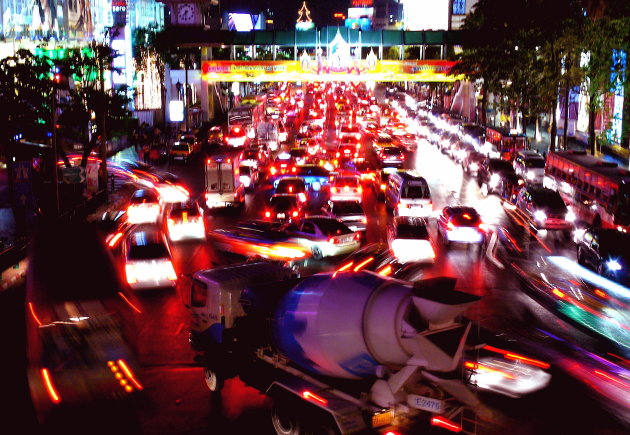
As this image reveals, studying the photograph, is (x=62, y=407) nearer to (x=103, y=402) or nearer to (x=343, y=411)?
(x=103, y=402)

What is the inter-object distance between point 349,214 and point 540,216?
7.52 meters

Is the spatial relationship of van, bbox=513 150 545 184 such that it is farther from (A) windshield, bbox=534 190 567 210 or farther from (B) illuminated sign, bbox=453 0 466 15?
(B) illuminated sign, bbox=453 0 466 15

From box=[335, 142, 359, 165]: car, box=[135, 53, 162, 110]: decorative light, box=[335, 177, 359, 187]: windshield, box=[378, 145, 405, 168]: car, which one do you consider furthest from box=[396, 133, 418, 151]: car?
box=[135, 53, 162, 110]: decorative light

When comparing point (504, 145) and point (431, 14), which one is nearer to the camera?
point (504, 145)

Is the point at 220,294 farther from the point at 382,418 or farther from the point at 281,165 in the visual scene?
the point at 281,165

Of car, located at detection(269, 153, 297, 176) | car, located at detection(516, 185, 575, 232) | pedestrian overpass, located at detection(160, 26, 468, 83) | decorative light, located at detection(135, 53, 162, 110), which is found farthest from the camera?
decorative light, located at detection(135, 53, 162, 110)

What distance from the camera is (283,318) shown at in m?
10.9

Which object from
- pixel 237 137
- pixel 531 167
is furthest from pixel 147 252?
pixel 237 137

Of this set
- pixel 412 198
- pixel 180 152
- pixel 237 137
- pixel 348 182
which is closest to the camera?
pixel 412 198

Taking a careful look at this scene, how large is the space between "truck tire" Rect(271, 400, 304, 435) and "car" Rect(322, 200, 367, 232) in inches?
658

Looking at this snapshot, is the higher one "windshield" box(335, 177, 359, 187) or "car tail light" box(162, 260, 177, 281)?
"windshield" box(335, 177, 359, 187)

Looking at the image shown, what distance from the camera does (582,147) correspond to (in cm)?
5884

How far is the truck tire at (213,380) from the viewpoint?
12.6 meters

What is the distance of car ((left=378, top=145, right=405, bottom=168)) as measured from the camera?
47009 mm
